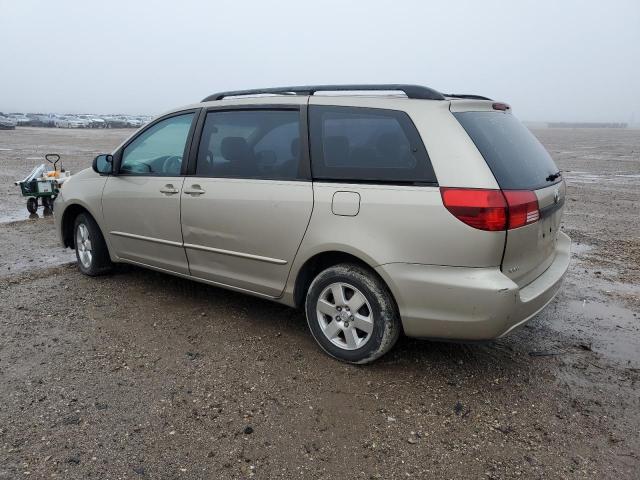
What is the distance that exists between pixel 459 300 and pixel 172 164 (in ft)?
8.94

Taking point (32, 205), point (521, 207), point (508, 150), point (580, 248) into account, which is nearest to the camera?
point (521, 207)

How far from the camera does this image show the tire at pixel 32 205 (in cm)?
927

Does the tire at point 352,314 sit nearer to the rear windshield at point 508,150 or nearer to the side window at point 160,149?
the rear windshield at point 508,150

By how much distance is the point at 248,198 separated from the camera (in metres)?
3.91

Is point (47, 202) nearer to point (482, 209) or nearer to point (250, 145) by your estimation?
point (250, 145)

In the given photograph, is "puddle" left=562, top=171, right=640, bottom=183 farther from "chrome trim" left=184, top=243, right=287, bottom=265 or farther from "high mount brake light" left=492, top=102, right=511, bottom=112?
"chrome trim" left=184, top=243, right=287, bottom=265

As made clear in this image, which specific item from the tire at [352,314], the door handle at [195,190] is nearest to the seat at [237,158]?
the door handle at [195,190]

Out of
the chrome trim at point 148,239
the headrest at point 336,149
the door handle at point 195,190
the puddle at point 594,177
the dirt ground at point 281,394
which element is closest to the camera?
the dirt ground at point 281,394

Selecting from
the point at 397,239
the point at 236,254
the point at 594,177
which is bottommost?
the point at 594,177

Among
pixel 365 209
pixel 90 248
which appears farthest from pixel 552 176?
pixel 90 248

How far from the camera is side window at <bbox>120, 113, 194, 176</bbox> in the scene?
14.9 feet

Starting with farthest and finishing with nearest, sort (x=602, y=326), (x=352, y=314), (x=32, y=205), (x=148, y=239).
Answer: (x=32, y=205)
(x=148, y=239)
(x=602, y=326)
(x=352, y=314)

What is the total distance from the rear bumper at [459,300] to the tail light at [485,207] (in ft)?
0.90

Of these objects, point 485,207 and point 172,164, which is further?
point 172,164
